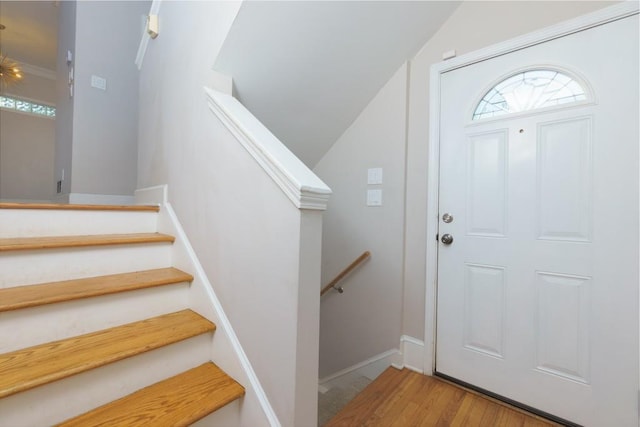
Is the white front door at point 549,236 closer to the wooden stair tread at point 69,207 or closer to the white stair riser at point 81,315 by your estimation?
the white stair riser at point 81,315

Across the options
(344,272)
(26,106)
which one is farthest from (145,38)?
(26,106)

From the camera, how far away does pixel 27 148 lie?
5.06 m

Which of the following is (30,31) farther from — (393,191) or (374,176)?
(393,191)

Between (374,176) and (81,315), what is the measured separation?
1.78 metres

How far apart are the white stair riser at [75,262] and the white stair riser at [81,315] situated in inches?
10.3

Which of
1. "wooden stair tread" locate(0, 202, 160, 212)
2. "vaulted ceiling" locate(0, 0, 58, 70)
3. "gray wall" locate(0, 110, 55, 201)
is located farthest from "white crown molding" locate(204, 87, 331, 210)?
"gray wall" locate(0, 110, 55, 201)

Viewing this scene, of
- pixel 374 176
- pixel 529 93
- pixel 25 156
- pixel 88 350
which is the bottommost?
pixel 88 350

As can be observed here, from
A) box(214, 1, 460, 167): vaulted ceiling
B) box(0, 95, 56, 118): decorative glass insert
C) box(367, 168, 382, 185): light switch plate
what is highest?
box(0, 95, 56, 118): decorative glass insert

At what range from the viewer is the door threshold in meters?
1.36

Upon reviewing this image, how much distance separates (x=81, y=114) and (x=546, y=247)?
Answer: 13.1 feet

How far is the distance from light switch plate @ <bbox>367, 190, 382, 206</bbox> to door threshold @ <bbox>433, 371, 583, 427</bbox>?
115cm

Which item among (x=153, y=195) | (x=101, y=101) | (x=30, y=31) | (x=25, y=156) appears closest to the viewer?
(x=153, y=195)

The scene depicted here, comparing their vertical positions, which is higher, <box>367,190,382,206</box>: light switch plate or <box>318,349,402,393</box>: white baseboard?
<box>367,190,382,206</box>: light switch plate

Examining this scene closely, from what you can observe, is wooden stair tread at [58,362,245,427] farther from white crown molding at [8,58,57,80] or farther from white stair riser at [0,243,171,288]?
white crown molding at [8,58,57,80]
